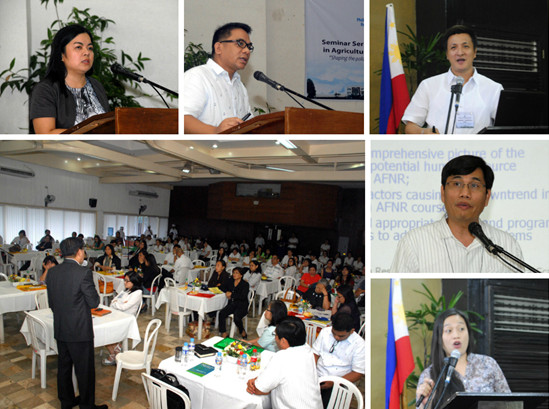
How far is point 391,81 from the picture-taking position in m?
2.53

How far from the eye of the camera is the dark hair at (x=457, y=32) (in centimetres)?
249

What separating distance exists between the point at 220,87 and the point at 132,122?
2.05ft

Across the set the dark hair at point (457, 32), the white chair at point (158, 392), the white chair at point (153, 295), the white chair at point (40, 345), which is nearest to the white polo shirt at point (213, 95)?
the dark hair at point (457, 32)

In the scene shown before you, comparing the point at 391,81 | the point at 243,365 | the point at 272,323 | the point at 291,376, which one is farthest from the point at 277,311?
the point at 391,81

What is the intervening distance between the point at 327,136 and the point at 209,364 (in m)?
2.13

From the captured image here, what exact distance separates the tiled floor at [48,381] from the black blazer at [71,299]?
29.6 inches

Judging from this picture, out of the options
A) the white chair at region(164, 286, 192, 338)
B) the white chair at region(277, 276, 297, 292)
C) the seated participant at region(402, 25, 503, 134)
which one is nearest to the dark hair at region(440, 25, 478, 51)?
the seated participant at region(402, 25, 503, 134)

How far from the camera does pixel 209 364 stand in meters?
3.04

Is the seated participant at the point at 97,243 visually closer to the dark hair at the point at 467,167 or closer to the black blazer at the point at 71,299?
the black blazer at the point at 71,299

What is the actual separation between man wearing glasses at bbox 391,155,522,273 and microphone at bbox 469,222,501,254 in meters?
0.05

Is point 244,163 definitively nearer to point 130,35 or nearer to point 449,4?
point 130,35

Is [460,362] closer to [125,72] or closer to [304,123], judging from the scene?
[304,123]

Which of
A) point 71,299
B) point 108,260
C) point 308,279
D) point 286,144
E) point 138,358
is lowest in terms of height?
point 138,358

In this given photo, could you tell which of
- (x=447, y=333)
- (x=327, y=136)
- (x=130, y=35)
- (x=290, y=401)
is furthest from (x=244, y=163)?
(x=447, y=333)
